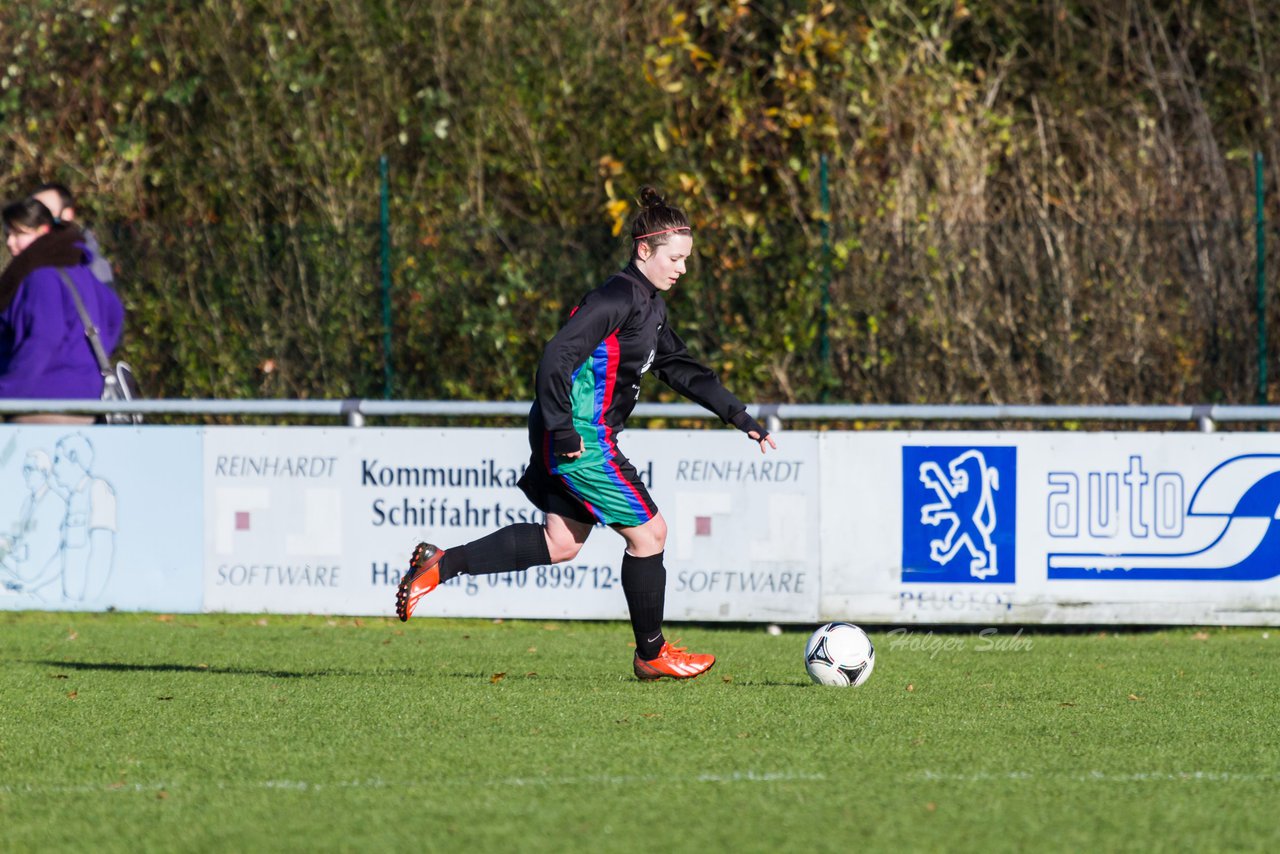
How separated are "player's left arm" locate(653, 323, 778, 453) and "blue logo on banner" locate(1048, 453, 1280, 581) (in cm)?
272

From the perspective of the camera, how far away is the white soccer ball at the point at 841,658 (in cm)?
687

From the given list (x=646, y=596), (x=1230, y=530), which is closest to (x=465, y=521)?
(x=646, y=596)

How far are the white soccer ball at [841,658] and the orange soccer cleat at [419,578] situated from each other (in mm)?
1510

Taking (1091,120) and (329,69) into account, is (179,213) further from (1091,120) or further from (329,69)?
(1091,120)

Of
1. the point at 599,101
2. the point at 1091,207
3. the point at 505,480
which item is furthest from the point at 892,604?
the point at 599,101

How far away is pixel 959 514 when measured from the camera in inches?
353

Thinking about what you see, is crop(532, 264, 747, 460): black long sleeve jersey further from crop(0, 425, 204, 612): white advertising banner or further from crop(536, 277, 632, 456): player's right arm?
crop(0, 425, 204, 612): white advertising banner

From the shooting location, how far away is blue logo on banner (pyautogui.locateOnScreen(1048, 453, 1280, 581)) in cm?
884

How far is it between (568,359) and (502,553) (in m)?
0.97

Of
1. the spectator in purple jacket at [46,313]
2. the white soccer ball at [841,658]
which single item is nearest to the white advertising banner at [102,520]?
the spectator in purple jacket at [46,313]

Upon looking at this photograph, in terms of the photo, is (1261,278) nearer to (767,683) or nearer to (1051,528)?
(1051,528)

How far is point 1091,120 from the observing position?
15789mm

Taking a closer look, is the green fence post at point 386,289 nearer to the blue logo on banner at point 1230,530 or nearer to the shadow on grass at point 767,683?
the blue logo on banner at point 1230,530

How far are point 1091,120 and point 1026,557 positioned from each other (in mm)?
7924
